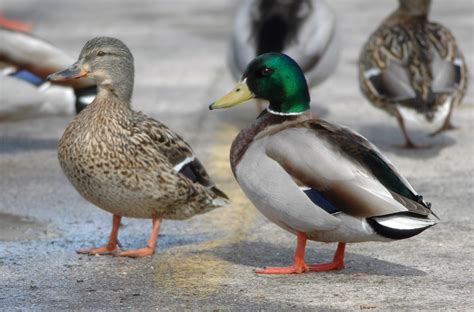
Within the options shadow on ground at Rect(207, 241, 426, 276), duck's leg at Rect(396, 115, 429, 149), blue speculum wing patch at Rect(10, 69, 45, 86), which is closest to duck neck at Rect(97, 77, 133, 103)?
shadow on ground at Rect(207, 241, 426, 276)

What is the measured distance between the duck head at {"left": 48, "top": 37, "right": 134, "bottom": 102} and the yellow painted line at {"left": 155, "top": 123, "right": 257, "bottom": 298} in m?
0.96

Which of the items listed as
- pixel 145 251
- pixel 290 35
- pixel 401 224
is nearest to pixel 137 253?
pixel 145 251

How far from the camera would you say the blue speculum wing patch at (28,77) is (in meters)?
9.63

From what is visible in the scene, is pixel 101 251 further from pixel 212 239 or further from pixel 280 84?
pixel 280 84

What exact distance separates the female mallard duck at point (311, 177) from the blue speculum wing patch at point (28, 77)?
11.4 feet

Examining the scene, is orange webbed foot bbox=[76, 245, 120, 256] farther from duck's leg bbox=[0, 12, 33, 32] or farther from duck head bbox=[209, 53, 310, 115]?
duck's leg bbox=[0, 12, 33, 32]

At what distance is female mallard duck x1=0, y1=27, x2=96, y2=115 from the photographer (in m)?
9.58

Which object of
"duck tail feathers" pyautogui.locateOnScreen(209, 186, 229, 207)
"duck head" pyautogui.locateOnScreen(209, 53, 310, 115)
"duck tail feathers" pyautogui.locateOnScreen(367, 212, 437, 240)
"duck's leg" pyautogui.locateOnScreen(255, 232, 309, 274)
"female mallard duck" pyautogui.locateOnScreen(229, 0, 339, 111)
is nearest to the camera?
"duck tail feathers" pyautogui.locateOnScreen(367, 212, 437, 240)

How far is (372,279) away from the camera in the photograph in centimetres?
611

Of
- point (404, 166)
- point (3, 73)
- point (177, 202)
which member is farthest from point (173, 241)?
point (3, 73)

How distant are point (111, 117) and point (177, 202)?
591 millimetres

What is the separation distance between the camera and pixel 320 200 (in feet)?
19.6

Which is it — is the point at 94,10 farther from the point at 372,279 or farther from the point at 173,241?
the point at 372,279

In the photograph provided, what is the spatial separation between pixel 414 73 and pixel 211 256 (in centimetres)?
318
